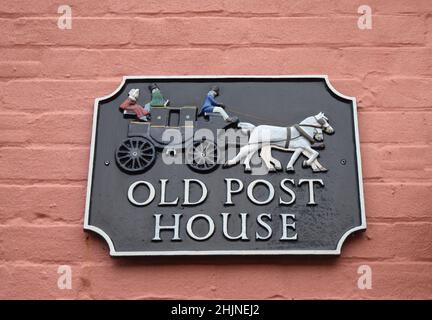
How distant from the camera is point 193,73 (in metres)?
2.76

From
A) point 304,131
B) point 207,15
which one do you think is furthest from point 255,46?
point 304,131

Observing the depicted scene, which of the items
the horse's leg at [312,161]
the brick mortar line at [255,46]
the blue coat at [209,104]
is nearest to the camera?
the horse's leg at [312,161]

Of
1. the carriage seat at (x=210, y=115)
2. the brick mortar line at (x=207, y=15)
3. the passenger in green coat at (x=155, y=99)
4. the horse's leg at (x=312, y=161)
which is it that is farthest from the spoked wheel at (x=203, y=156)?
the brick mortar line at (x=207, y=15)

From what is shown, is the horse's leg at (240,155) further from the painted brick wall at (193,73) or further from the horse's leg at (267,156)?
the painted brick wall at (193,73)

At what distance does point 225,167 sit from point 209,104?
0.27 meters

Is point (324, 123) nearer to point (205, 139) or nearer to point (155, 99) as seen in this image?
point (205, 139)

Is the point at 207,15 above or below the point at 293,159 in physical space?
above

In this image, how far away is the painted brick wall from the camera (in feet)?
7.73

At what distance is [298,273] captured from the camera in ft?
7.72

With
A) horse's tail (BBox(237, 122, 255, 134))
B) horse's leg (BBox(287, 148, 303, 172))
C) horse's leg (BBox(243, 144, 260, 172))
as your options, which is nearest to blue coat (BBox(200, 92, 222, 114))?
horse's tail (BBox(237, 122, 255, 134))

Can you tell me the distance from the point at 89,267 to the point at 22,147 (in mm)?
575

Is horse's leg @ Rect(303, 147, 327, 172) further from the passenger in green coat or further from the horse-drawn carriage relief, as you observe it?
the passenger in green coat

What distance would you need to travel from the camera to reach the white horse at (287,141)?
2514 mm

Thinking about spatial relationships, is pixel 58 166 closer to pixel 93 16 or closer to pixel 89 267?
pixel 89 267
